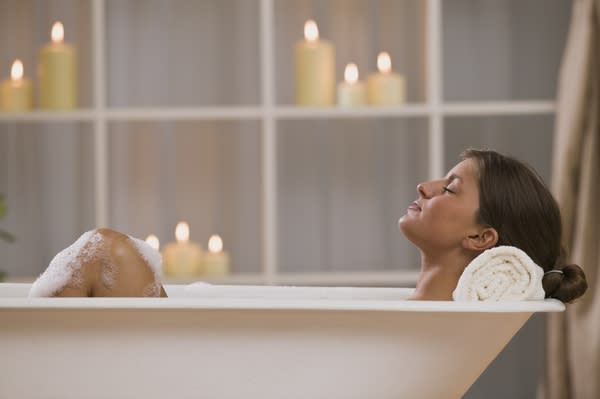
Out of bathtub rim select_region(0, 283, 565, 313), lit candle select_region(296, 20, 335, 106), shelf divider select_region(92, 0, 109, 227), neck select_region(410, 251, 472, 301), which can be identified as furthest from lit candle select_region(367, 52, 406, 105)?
bathtub rim select_region(0, 283, 565, 313)

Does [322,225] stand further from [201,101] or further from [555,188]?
[555,188]

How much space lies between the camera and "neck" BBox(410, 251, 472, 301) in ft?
5.82

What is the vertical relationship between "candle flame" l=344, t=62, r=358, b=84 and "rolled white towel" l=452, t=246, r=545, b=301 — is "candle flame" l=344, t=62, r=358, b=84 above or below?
above

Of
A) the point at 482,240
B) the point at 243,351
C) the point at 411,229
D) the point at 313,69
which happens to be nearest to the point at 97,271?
the point at 243,351

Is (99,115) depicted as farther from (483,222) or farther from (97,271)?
(483,222)

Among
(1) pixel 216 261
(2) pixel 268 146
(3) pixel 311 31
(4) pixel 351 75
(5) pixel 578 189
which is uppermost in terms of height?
(3) pixel 311 31

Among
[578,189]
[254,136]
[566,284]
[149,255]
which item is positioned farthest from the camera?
[254,136]

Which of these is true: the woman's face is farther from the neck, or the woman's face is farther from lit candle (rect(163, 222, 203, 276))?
lit candle (rect(163, 222, 203, 276))

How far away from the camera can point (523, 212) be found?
1.72m

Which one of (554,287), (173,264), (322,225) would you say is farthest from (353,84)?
(554,287)

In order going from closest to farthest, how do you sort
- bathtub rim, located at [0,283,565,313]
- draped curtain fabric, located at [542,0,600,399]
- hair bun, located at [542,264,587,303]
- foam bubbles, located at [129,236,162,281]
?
bathtub rim, located at [0,283,565,313]
hair bun, located at [542,264,587,303]
foam bubbles, located at [129,236,162,281]
draped curtain fabric, located at [542,0,600,399]

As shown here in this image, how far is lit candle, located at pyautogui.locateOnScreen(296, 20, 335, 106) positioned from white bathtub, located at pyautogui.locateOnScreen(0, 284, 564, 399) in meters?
1.53

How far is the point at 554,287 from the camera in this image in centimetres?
166

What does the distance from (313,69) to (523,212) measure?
1.42 metres
